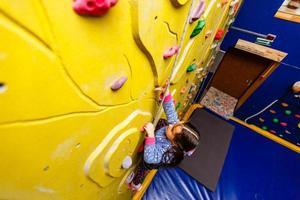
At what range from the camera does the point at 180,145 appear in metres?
0.89

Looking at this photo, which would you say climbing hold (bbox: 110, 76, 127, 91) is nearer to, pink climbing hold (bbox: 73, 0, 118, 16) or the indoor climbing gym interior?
the indoor climbing gym interior

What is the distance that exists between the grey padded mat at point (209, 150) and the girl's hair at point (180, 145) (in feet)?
2.55

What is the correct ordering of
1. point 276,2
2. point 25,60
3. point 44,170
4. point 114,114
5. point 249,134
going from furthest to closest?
point 249,134 → point 276,2 → point 114,114 → point 44,170 → point 25,60

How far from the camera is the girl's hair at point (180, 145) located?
33.7 inches

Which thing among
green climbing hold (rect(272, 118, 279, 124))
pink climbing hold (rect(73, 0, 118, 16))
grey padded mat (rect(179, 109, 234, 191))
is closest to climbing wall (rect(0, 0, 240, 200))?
pink climbing hold (rect(73, 0, 118, 16))

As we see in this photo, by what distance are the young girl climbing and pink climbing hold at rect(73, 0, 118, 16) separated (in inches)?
23.3

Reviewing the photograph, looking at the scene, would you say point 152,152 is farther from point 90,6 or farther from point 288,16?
point 288,16

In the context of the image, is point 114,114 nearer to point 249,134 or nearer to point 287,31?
point 287,31

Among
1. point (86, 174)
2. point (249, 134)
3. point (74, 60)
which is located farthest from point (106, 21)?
point (249, 134)

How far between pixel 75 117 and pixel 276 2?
1910 mm

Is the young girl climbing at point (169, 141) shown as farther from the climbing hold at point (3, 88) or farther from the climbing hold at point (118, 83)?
the climbing hold at point (3, 88)

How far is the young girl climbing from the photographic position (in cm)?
85

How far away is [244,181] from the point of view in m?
1.67

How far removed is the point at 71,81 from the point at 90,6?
0.12 metres
